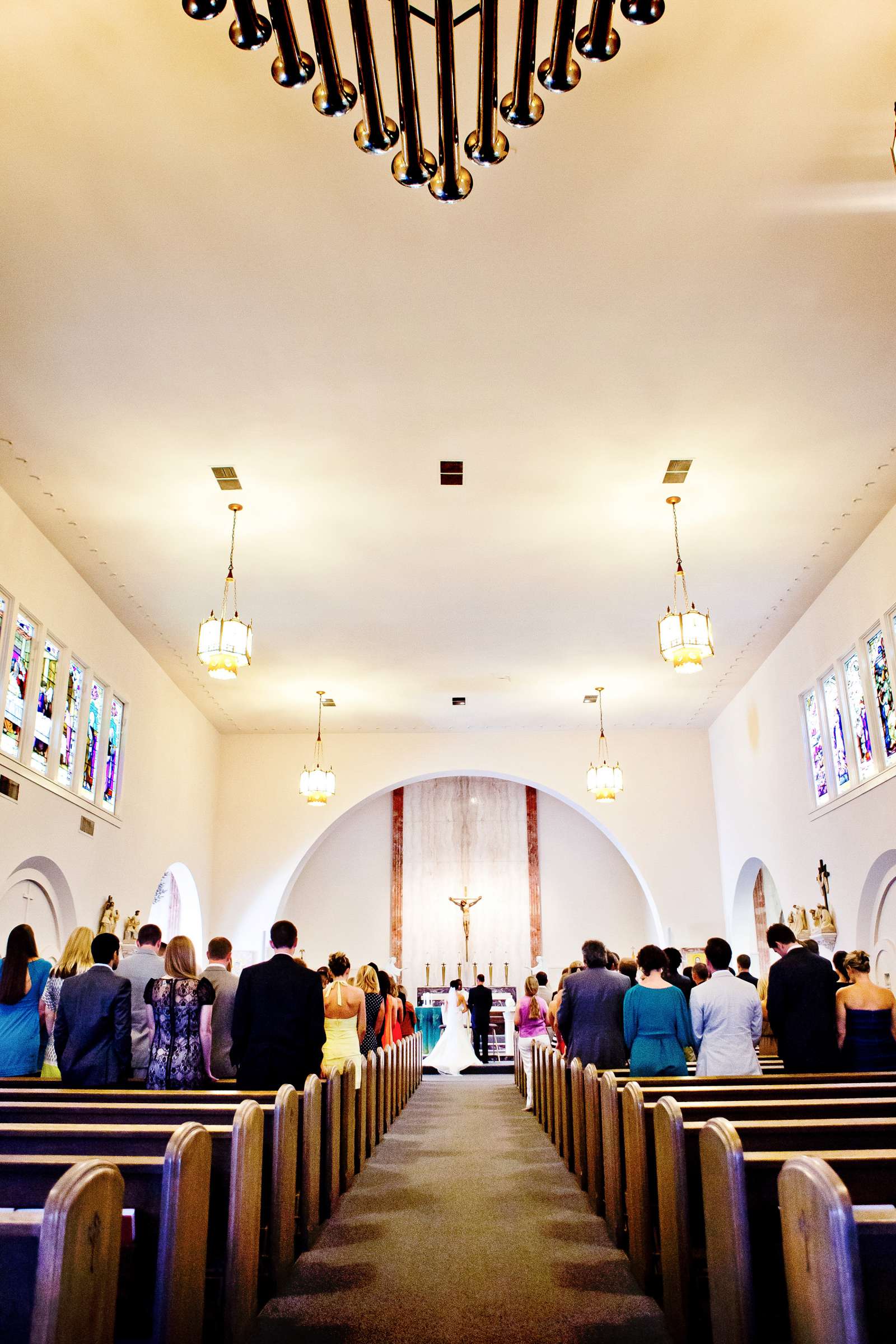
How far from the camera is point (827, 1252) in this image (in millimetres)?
1873

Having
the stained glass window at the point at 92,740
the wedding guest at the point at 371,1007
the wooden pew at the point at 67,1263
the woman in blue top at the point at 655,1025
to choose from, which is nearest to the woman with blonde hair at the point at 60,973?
the woman in blue top at the point at 655,1025

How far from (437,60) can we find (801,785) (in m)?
10.6

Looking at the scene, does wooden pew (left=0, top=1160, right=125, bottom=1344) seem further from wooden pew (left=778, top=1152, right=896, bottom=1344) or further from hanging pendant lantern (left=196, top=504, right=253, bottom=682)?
hanging pendant lantern (left=196, top=504, right=253, bottom=682)

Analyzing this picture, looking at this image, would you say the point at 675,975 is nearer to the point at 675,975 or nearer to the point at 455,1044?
the point at 675,975

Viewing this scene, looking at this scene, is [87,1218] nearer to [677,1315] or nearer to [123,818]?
[677,1315]

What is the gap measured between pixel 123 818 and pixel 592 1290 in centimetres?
971

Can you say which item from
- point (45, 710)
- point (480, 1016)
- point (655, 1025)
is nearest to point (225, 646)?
point (45, 710)

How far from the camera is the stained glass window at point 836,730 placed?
11.2 meters

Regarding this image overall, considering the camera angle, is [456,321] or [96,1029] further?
[456,321]

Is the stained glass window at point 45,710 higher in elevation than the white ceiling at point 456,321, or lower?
lower

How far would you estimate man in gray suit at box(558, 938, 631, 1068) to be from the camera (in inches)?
249

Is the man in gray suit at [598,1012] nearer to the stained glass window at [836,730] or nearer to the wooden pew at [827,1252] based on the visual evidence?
the wooden pew at [827,1252]

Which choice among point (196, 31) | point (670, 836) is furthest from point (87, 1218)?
point (670, 836)

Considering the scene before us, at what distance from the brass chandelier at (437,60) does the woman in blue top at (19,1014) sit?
4.15 metres
